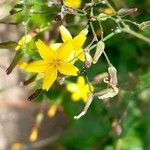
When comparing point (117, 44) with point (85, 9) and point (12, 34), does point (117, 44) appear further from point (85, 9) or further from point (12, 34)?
point (85, 9)

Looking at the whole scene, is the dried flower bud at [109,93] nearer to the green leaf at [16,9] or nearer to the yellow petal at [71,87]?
the green leaf at [16,9]

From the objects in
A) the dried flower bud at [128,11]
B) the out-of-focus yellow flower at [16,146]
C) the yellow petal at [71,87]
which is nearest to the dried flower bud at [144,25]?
the dried flower bud at [128,11]

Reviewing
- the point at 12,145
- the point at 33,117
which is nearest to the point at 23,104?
the point at 33,117

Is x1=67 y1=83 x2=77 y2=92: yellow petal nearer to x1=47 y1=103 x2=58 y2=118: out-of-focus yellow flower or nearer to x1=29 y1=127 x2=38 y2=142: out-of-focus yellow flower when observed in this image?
x1=47 y1=103 x2=58 y2=118: out-of-focus yellow flower

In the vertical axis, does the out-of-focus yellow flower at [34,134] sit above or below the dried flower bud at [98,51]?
below

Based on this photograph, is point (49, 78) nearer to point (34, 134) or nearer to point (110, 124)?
point (110, 124)

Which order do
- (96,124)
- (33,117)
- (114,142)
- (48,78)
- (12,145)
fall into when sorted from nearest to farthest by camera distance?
(48,78)
(114,142)
(96,124)
(12,145)
(33,117)

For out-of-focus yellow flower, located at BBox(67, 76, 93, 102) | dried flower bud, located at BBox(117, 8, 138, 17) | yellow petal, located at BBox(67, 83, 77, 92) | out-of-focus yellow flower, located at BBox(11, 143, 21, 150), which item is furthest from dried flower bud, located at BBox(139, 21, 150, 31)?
out-of-focus yellow flower, located at BBox(11, 143, 21, 150)
